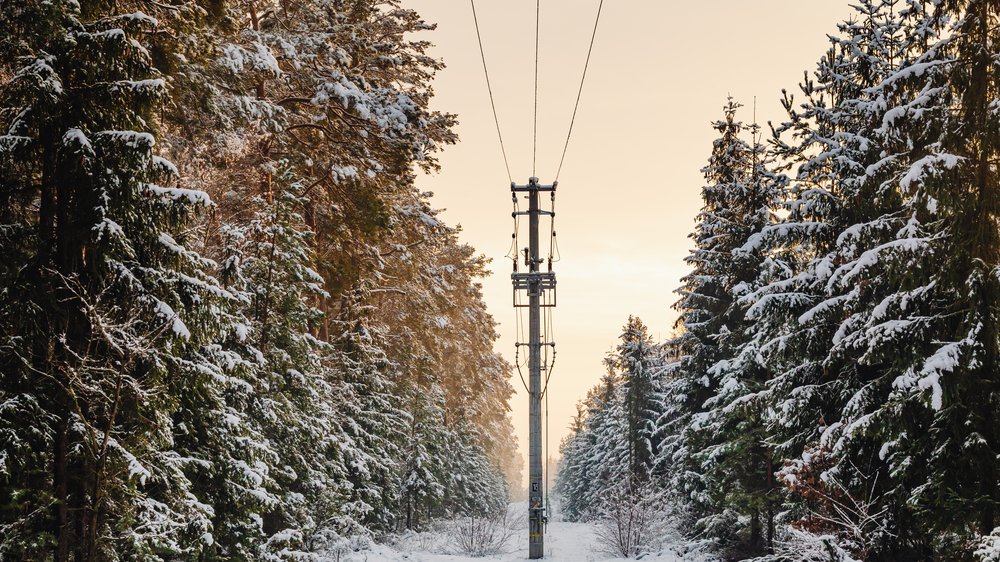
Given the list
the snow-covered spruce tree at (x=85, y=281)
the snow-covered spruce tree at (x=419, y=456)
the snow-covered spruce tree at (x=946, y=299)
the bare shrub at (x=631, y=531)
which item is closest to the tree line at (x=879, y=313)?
the snow-covered spruce tree at (x=946, y=299)

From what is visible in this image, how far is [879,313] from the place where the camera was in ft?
38.1

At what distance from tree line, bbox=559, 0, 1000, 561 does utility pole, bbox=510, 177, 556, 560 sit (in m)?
4.23

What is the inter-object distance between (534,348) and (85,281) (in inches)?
514

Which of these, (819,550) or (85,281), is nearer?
(85,281)

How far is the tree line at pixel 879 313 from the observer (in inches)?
420

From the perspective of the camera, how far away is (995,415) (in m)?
10.7

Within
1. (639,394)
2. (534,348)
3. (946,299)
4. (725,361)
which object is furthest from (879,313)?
(639,394)

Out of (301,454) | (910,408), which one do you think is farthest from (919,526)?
(301,454)

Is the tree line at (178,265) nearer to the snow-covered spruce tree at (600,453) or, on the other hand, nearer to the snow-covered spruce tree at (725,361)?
the snow-covered spruce tree at (725,361)

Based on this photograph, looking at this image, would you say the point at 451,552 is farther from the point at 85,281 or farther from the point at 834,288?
the point at 85,281

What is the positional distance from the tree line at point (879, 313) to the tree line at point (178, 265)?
8.49 metres

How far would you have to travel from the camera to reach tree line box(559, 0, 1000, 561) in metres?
10.7

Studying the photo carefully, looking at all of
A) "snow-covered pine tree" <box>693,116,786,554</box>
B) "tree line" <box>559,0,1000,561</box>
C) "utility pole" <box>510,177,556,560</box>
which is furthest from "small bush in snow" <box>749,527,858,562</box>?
"utility pole" <box>510,177,556,560</box>

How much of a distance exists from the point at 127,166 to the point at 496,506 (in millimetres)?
47330
